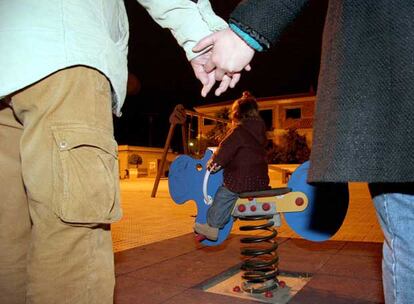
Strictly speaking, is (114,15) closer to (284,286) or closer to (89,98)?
(89,98)

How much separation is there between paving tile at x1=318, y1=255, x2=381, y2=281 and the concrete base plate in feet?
0.88

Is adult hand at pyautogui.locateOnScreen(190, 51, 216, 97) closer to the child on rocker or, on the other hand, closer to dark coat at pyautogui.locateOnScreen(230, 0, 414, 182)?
dark coat at pyautogui.locateOnScreen(230, 0, 414, 182)

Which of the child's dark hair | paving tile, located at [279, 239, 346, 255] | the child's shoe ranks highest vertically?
the child's dark hair

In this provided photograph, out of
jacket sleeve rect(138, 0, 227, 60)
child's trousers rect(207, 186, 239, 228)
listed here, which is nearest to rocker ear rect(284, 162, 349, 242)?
child's trousers rect(207, 186, 239, 228)

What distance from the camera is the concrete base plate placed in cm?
283

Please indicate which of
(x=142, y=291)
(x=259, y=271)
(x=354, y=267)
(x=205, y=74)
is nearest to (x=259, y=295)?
(x=259, y=271)

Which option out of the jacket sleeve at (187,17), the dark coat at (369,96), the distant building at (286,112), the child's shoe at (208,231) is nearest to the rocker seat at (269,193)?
the child's shoe at (208,231)

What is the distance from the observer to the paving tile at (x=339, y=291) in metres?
2.69

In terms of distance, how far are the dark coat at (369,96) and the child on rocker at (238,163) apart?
2.47 meters

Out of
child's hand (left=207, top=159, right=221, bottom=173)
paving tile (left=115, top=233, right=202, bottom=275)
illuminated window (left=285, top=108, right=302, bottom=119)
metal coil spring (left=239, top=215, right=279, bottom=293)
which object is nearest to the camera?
metal coil spring (left=239, top=215, right=279, bottom=293)

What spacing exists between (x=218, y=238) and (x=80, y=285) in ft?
8.50

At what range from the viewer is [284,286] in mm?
3057

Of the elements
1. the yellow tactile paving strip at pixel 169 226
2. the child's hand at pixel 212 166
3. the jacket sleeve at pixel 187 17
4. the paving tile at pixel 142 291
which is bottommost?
the yellow tactile paving strip at pixel 169 226

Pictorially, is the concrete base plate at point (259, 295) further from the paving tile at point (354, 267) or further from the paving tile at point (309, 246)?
the paving tile at point (309, 246)
